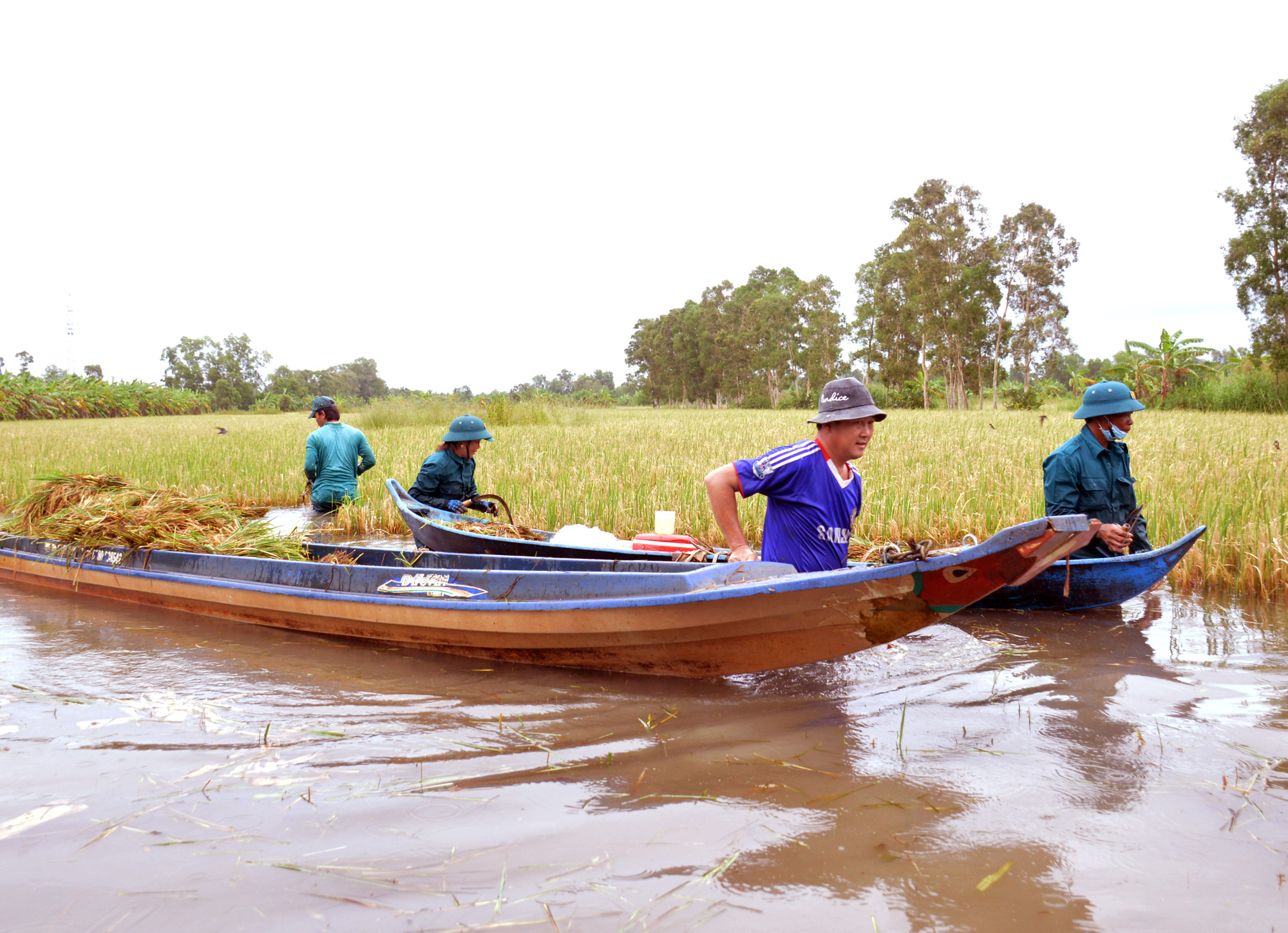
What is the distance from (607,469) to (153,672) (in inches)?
233

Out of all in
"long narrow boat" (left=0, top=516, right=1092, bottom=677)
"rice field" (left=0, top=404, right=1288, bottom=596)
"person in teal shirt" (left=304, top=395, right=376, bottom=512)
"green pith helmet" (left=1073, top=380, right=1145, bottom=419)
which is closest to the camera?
"long narrow boat" (left=0, top=516, right=1092, bottom=677)

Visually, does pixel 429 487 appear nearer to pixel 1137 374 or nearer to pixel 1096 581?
pixel 1096 581

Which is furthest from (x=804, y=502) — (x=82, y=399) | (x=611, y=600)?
(x=82, y=399)

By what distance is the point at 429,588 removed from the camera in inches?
158

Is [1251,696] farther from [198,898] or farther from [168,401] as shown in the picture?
[168,401]

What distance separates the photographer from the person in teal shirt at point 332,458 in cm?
793

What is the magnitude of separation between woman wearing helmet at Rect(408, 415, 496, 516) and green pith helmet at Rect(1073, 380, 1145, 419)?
175 inches

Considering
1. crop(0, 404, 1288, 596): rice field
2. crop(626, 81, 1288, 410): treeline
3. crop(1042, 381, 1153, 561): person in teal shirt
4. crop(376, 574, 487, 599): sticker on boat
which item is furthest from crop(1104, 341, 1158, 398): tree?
crop(376, 574, 487, 599): sticker on boat

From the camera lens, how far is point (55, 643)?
14.6ft

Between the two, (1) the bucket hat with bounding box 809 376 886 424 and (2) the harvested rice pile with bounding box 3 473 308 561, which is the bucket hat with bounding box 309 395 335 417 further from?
(1) the bucket hat with bounding box 809 376 886 424

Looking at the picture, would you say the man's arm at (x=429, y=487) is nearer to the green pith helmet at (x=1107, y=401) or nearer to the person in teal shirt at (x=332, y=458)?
the person in teal shirt at (x=332, y=458)

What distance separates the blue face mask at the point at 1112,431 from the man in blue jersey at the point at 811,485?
209 cm

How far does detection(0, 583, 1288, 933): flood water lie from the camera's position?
198 cm

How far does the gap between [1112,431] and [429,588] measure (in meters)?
4.14
